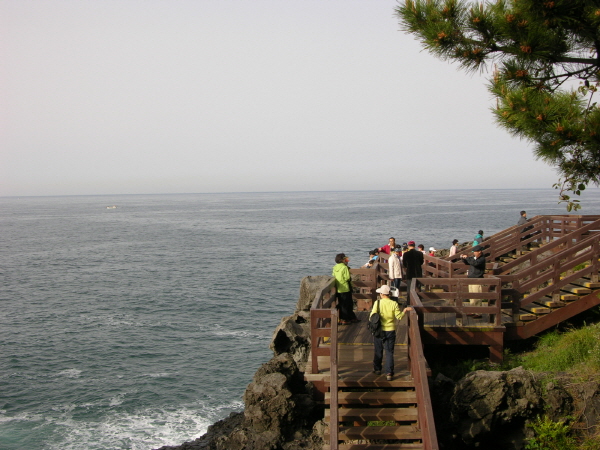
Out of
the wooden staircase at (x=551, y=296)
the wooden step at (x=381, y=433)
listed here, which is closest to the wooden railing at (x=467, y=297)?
the wooden staircase at (x=551, y=296)

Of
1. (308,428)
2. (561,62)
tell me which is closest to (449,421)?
(308,428)

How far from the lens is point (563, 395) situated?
10438 millimetres

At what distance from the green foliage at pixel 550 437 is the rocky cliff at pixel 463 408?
16 cm

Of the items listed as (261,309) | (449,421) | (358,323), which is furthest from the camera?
(261,309)

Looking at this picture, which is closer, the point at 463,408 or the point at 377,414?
the point at 377,414

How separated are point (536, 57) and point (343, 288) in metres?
6.77

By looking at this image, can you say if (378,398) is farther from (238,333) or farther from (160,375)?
(238,333)

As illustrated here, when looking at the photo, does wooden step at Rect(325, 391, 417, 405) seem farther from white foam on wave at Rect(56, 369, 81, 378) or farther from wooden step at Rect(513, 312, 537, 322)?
white foam on wave at Rect(56, 369, 81, 378)

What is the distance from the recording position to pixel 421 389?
9.66m

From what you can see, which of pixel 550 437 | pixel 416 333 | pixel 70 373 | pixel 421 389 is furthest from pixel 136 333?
pixel 550 437

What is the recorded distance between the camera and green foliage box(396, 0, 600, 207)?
9289 mm

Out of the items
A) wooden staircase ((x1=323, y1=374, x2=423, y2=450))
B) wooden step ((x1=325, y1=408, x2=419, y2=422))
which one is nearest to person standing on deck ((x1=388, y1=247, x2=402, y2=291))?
wooden staircase ((x1=323, y1=374, x2=423, y2=450))

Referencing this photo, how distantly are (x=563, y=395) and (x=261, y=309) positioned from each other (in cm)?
2826

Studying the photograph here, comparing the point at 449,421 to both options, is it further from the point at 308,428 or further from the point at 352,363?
the point at 308,428
